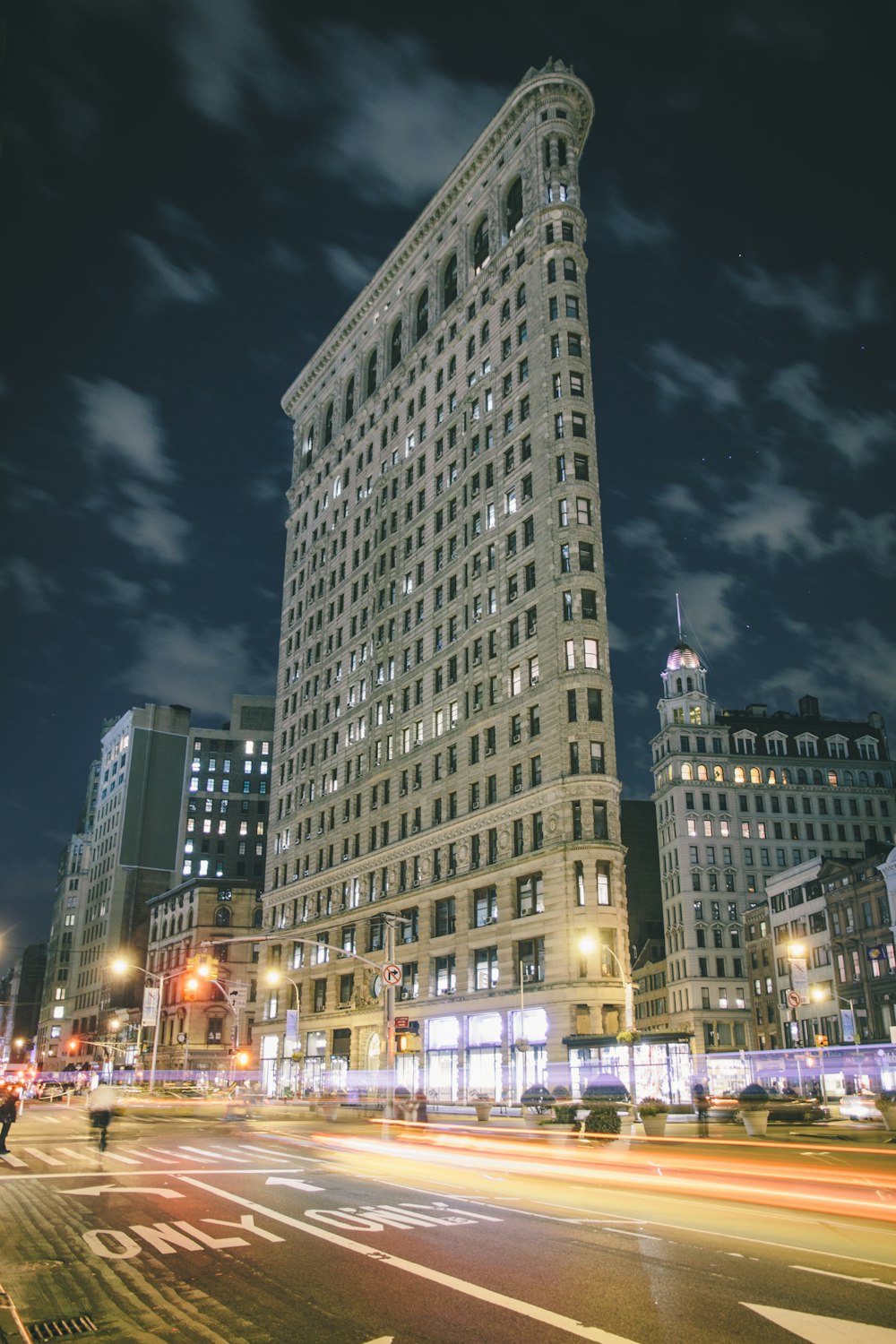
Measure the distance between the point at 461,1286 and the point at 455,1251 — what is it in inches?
77.9

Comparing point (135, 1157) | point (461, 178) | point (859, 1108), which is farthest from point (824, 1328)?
point (461, 178)

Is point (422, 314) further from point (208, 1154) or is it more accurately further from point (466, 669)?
point (208, 1154)

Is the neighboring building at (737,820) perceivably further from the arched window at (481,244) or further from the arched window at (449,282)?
the arched window at (481,244)

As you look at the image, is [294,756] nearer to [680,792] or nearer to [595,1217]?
[680,792]

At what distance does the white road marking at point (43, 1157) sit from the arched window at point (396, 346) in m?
80.2

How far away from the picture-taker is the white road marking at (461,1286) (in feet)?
28.4

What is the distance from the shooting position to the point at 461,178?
282ft

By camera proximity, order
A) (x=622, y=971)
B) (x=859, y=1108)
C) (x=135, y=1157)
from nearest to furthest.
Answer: (x=135, y=1157), (x=859, y=1108), (x=622, y=971)

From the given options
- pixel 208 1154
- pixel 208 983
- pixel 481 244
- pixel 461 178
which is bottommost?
pixel 208 1154

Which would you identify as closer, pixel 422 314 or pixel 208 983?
pixel 422 314

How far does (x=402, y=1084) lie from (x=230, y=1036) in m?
49.9

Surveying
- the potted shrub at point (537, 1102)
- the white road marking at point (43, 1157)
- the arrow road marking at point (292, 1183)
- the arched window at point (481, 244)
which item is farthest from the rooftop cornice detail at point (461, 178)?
the arrow road marking at point (292, 1183)

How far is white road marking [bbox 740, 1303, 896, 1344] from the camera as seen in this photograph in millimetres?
8469

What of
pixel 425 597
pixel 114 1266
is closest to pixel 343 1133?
pixel 114 1266
